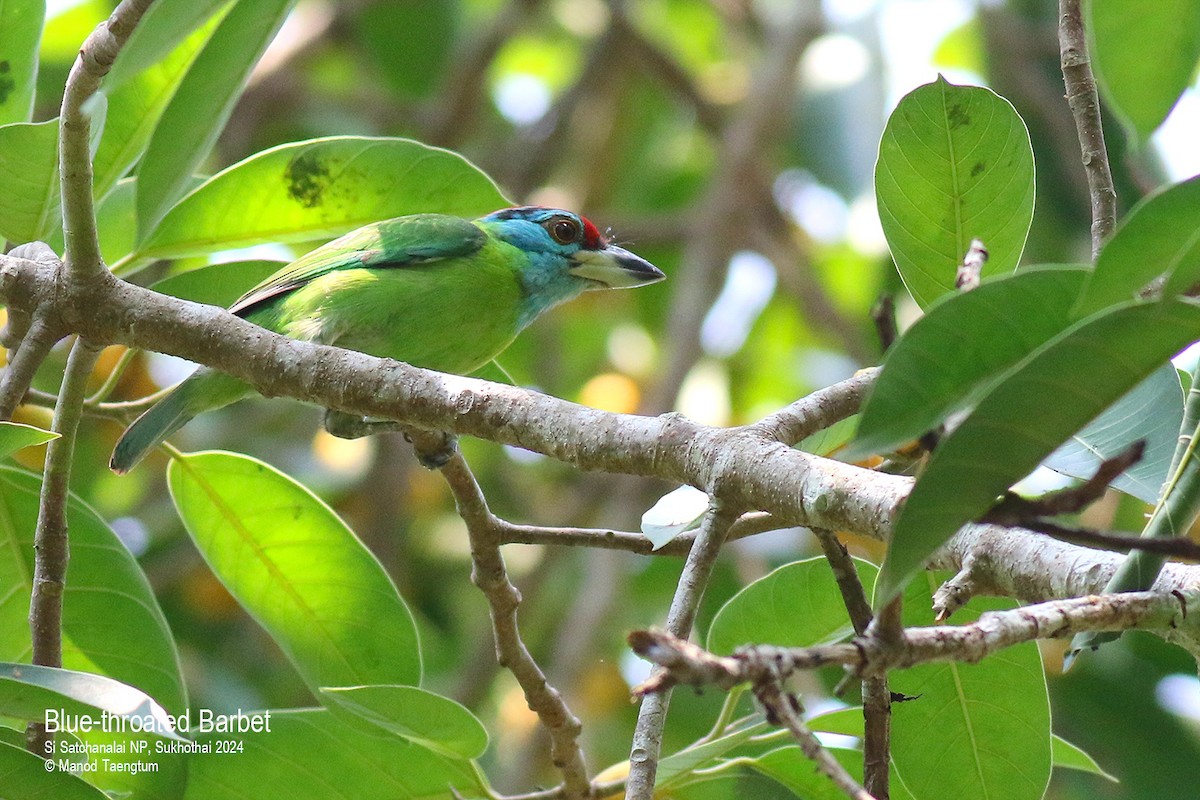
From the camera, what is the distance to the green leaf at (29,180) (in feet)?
7.13

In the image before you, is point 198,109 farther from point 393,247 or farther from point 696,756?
point 393,247

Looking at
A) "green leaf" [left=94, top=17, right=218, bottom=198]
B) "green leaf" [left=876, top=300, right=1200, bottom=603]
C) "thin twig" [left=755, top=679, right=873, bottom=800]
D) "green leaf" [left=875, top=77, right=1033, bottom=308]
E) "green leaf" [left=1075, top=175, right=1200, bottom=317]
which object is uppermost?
"green leaf" [left=94, top=17, right=218, bottom=198]

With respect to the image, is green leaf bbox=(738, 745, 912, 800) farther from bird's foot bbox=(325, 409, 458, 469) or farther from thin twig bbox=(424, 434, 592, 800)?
bird's foot bbox=(325, 409, 458, 469)

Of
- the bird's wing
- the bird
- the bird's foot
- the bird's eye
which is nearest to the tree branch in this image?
the bird's foot

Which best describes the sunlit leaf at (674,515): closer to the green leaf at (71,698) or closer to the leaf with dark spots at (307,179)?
the green leaf at (71,698)

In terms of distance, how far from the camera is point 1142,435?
1.93 meters

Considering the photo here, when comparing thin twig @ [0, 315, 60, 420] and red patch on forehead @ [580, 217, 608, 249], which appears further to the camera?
red patch on forehead @ [580, 217, 608, 249]

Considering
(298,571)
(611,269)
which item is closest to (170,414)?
(298,571)

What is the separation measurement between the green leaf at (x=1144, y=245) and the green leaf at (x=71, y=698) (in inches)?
53.2

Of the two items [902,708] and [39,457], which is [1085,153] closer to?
[902,708]

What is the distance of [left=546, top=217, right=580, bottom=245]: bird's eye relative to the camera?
158 inches

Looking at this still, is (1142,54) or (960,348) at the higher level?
(1142,54)

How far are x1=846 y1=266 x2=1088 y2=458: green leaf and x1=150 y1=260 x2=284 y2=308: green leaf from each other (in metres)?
1.96

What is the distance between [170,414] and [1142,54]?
2382mm
